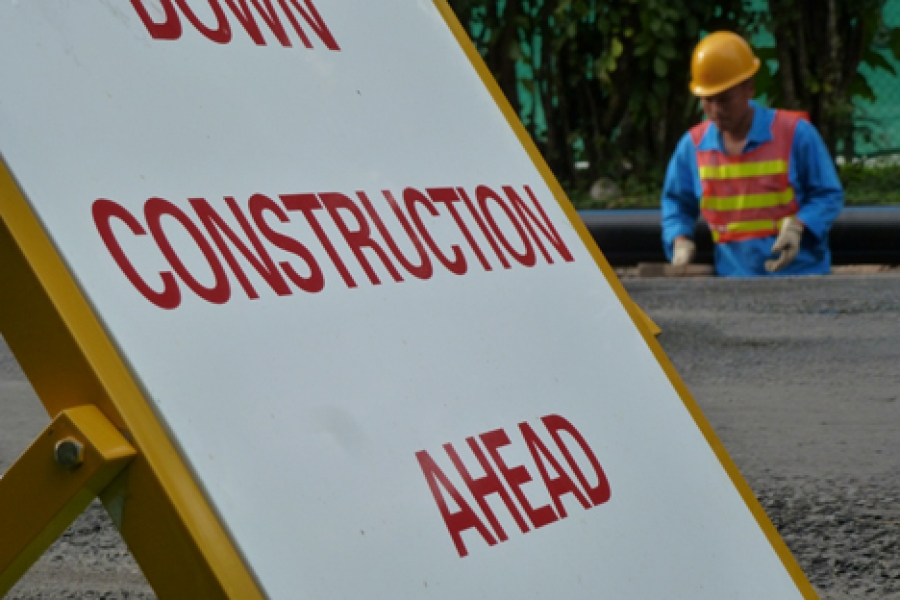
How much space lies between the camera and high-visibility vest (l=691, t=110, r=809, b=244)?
641cm

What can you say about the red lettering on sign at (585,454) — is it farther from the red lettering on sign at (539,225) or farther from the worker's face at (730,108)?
the worker's face at (730,108)

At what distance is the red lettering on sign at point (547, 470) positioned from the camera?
134 cm

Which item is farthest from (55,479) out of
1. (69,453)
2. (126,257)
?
(126,257)

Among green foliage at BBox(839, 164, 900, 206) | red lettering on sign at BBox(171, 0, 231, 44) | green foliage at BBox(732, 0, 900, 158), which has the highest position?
red lettering on sign at BBox(171, 0, 231, 44)

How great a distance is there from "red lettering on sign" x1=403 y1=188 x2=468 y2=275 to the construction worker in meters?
5.19

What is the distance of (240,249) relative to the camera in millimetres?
1228

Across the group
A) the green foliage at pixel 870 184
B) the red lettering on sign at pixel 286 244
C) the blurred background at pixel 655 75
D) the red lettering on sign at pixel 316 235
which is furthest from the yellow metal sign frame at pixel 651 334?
the blurred background at pixel 655 75

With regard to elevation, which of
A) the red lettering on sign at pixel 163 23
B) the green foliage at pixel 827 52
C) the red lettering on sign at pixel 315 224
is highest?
the red lettering on sign at pixel 163 23

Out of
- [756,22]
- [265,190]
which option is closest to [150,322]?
[265,190]

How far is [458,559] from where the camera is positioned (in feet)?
3.87

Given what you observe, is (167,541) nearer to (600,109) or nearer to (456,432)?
(456,432)

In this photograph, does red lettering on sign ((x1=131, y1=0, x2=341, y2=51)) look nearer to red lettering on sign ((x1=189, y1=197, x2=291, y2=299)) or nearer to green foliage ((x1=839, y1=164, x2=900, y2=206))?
red lettering on sign ((x1=189, y1=197, x2=291, y2=299))

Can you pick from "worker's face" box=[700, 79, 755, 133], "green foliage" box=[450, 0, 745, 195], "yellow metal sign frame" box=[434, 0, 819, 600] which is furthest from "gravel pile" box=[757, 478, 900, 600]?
"green foliage" box=[450, 0, 745, 195]

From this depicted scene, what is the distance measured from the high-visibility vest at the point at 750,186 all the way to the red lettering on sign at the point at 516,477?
17.8ft
